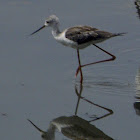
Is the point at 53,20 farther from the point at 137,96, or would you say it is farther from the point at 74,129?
the point at 74,129

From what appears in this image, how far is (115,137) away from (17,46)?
330 cm

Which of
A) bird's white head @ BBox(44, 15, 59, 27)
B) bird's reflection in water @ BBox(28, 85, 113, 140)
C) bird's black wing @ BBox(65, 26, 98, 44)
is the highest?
bird's white head @ BBox(44, 15, 59, 27)

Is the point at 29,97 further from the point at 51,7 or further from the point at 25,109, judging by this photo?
the point at 51,7

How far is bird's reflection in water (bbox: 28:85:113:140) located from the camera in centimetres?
663

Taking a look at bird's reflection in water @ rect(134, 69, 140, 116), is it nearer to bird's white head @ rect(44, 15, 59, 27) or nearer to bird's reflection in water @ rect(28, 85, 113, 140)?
bird's reflection in water @ rect(28, 85, 113, 140)

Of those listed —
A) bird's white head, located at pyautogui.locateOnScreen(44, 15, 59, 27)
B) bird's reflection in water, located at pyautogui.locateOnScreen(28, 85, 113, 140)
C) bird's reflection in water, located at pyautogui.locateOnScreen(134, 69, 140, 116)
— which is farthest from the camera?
bird's white head, located at pyautogui.locateOnScreen(44, 15, 59, 27)

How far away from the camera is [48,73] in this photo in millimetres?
8406

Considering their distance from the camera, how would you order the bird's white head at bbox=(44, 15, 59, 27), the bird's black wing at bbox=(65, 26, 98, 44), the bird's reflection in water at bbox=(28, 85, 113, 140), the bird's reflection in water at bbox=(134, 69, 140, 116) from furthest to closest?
the bird's white head at bbox=(44, 15, 59, 27), the bird's black wing at bbox=(65, 26, 98, 44), the bird's reflection in water at bbox=(134, 69, 140, 116), the bird's reflection in water at bbox=(28, 85, 113, 140)

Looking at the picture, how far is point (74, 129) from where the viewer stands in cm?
685

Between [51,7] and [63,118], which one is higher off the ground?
[51,7]

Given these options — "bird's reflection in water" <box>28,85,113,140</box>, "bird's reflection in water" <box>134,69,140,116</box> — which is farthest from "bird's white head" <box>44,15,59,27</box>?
"bird's reflection in water" <box>28,85,113,140</box>

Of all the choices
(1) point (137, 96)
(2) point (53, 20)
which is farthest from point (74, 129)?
(2) point (53, 20)

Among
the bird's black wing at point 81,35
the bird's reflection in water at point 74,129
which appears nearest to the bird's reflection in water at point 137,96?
the bird's reflection in water at point 74,129

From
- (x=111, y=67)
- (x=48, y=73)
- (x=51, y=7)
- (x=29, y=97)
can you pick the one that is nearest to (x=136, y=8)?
(x=51, y=7)
